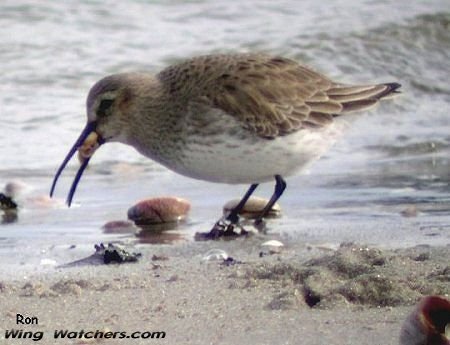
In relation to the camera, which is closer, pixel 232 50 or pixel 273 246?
pixel 273 246

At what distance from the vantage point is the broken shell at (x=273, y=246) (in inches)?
278

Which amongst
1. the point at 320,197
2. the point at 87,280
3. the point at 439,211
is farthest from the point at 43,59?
the point at 87,280

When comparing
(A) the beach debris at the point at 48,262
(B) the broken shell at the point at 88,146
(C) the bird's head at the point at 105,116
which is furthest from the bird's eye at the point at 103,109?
(A) the beach debris at the point at 48,262

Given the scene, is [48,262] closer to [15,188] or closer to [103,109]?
[103,109]

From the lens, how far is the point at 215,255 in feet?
22.7

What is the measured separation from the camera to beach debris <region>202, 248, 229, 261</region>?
6.86m

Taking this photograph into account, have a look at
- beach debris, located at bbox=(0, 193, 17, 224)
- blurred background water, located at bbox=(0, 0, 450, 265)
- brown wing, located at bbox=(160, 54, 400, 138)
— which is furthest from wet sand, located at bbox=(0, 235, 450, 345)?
beach debris, located at bbox=(0, 193, 17, 224)

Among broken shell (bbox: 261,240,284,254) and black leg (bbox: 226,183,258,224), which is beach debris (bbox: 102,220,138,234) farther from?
broken shell (bbox: 261,240,284,254)

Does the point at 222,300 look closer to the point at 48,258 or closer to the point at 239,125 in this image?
the point at 48,258

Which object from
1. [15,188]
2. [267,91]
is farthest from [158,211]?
[15,188]

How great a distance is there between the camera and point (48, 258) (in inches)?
277

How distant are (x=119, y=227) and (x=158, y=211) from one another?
11.9 inches

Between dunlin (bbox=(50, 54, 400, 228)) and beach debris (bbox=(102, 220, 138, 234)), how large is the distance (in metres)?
0.43

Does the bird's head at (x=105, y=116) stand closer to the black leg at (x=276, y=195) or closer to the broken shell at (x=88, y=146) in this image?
the broken shell at (x=88, y=146)
